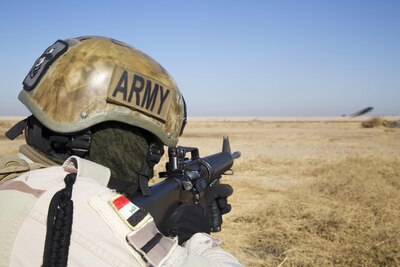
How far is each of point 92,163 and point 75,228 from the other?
1.08ft

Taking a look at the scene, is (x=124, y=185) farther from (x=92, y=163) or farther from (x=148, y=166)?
(x=92, y=163)

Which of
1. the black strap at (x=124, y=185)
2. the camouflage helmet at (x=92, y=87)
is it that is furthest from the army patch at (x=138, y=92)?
the black strap at (x=124, y=185)

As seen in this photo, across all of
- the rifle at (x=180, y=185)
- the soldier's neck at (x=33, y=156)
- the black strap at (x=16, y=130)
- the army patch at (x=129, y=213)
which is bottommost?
the rifle at (x=180, y=185)

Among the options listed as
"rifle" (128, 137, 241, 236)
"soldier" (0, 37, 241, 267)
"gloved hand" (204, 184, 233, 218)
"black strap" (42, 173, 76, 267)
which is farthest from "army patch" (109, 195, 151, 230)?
"gloved hand" (204, 184, 233, 218)

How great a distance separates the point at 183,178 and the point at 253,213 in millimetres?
3346

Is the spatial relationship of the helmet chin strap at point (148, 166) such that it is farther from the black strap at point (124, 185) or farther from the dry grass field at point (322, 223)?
the dry grass field at point (322, 223)

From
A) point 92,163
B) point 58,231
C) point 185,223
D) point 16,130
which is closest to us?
point 58,231

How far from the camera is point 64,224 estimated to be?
3.68 feet

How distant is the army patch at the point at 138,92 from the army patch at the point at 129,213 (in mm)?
773

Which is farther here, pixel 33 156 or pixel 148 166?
pixel 148 166

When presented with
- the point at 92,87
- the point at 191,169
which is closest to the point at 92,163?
the point at 92,87

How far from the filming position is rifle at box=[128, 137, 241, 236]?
6.86 ft

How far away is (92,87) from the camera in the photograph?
6.07ft

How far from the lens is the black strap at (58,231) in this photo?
1.11m
